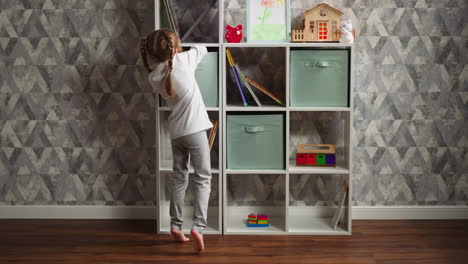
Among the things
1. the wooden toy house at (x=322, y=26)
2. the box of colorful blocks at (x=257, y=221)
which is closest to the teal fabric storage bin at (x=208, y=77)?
the wooden toy house at (x=322, y=26)

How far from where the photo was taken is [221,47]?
2.65 meters

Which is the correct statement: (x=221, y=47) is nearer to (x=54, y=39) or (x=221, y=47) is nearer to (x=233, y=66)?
(x=233, y=66)

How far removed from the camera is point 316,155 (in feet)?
9.22

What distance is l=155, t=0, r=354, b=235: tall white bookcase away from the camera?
2.67m

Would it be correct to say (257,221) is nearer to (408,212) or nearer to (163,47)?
(408,212)

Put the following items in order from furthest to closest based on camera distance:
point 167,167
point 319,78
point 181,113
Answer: point 167,167 < point 319,78 < point 181,113

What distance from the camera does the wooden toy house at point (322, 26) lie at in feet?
8.88

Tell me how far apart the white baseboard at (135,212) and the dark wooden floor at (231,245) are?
76mm

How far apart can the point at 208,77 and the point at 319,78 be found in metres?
0.65

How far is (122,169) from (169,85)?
0.90 meters

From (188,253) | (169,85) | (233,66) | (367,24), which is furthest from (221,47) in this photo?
(188,253)

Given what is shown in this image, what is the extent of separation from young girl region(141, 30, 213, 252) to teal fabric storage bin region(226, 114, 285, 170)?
0.22 m

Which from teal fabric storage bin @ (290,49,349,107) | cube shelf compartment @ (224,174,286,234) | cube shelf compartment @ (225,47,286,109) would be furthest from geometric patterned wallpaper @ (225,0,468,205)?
teal fabric storage bin @ (290,49,349,107)

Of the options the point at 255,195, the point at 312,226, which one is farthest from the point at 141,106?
the point at 312,226
